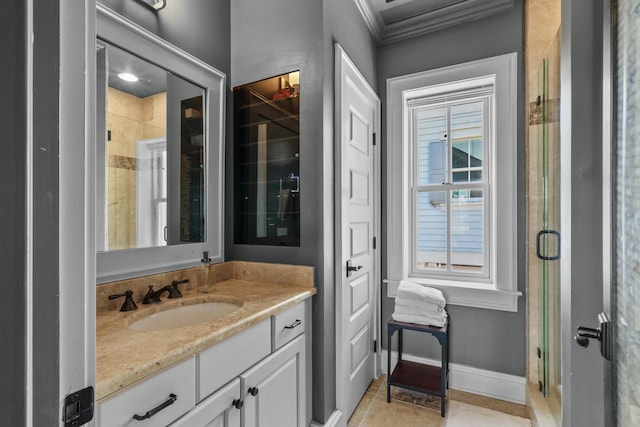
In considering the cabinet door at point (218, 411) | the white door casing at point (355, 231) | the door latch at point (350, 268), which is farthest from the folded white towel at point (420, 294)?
the cabinet door at point (218, 411)

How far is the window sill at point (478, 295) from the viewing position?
2.16 meters

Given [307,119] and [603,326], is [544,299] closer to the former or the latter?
[603,326]

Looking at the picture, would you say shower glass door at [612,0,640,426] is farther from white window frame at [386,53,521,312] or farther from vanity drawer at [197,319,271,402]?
white window frame at [386,53,521,312]

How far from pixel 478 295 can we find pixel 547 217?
0.76 meters

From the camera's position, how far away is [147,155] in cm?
146

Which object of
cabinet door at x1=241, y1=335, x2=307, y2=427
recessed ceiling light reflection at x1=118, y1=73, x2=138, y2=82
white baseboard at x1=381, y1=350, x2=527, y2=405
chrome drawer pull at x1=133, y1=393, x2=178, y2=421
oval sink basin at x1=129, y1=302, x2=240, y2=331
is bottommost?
white baseboard at x1=381, y1=350, x2=527, y2=405

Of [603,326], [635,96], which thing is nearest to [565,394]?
[603,326]

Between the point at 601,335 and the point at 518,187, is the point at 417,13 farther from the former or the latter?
the point at 601,335

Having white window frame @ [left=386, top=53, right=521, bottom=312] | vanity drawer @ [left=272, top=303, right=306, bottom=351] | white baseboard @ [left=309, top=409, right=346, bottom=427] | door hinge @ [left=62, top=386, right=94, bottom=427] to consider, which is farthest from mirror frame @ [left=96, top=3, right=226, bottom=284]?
white window frame @ [left=386, top=53, right=521, bottom=312]

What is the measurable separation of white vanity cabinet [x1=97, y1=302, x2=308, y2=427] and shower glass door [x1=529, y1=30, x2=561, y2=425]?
4.02 feet

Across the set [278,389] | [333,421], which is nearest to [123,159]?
[278,389]

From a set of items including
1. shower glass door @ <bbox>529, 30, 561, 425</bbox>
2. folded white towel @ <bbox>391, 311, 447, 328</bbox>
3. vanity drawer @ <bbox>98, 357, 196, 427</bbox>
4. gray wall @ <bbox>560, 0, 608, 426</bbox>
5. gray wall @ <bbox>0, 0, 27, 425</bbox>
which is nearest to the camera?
gray wall @ <bbox>0, 0, 27, 425</bbox>

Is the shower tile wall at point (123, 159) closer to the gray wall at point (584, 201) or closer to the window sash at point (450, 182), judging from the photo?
the gray wall at point (584, 201)

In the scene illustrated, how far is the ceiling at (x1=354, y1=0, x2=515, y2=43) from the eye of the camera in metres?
2.18
